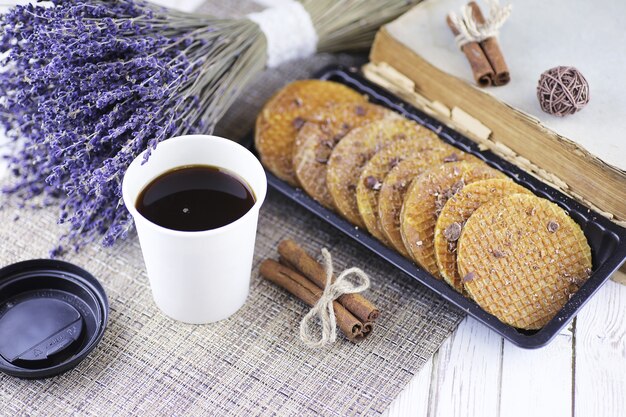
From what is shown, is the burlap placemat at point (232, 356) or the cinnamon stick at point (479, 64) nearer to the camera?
the burlap placemat at point (232, 356)

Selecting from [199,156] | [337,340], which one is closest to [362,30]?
[199,156]

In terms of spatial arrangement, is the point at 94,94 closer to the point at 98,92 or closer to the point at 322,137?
the point at 98,92

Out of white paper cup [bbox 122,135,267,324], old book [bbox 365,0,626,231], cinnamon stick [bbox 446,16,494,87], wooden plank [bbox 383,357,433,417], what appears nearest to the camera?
white paper cup [bbox 122,135,267,324]

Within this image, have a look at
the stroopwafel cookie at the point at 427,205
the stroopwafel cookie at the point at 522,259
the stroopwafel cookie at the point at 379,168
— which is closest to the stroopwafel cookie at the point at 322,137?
the stroopwafel cookie at the point at 379,168

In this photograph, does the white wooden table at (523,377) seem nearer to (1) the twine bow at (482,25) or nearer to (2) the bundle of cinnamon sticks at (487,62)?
(2) the bundle of cinnamon sticks at (487,62)

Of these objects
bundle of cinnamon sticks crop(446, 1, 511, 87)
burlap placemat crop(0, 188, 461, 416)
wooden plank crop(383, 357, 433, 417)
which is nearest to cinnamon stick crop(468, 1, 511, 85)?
bundle of cinnamon sticks crop(446, 1, 511, 87)

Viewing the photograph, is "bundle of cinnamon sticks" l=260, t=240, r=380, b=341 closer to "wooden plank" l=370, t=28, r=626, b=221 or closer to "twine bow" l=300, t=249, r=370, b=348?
"twine bow" l=300, t=249, r=370, b=348

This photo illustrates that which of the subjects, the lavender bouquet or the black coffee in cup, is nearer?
the black coffee in cup
